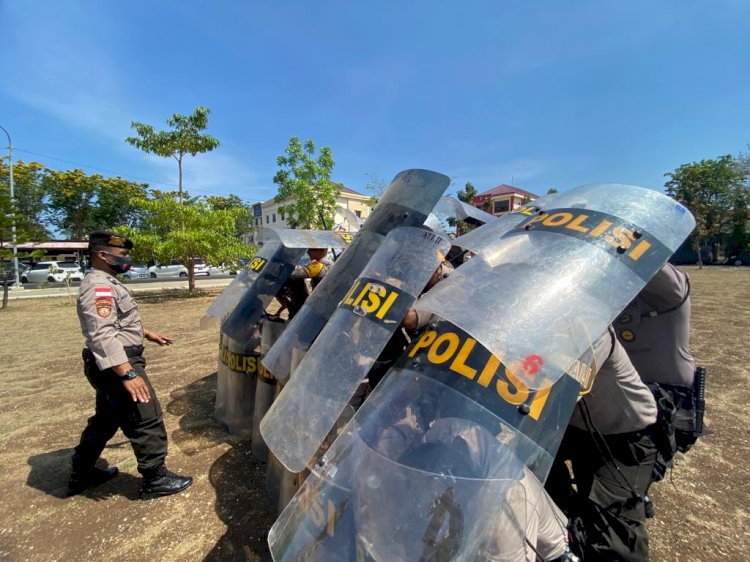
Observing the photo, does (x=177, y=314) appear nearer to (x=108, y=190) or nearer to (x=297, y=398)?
(x=297, y=398)

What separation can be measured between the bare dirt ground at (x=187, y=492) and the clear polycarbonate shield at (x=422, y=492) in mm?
1530

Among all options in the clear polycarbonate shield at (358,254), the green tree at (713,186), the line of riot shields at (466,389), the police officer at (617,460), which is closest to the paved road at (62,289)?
the clear polycarbonate shield at (358,254)

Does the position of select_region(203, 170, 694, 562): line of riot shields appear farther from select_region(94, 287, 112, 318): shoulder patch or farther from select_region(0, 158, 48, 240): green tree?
select_region(0, 158, 48, 240): green tree

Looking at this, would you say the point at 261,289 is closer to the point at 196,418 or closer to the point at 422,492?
the point at 196,418

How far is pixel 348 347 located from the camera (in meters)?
1.57

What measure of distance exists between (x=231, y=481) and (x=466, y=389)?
2.60 meters

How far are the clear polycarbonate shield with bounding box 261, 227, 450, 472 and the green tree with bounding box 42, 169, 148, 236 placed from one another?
37.1m

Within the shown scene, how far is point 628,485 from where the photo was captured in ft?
5.85

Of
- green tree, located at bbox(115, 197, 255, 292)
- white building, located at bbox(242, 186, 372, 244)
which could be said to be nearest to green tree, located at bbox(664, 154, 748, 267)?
white building, located at bbox(242, 186, 372, 244)

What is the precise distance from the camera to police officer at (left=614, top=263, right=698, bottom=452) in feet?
6.77

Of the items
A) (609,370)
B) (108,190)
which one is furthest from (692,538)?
(108,190)

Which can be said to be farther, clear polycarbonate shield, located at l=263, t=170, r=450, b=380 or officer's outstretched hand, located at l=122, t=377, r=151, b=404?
officer's outstretched hand, located at l=122, t=377, r=151, b=404

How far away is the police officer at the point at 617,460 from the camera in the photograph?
1.72 m

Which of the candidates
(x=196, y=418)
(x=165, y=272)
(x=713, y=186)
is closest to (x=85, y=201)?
(x=165, y=272)
